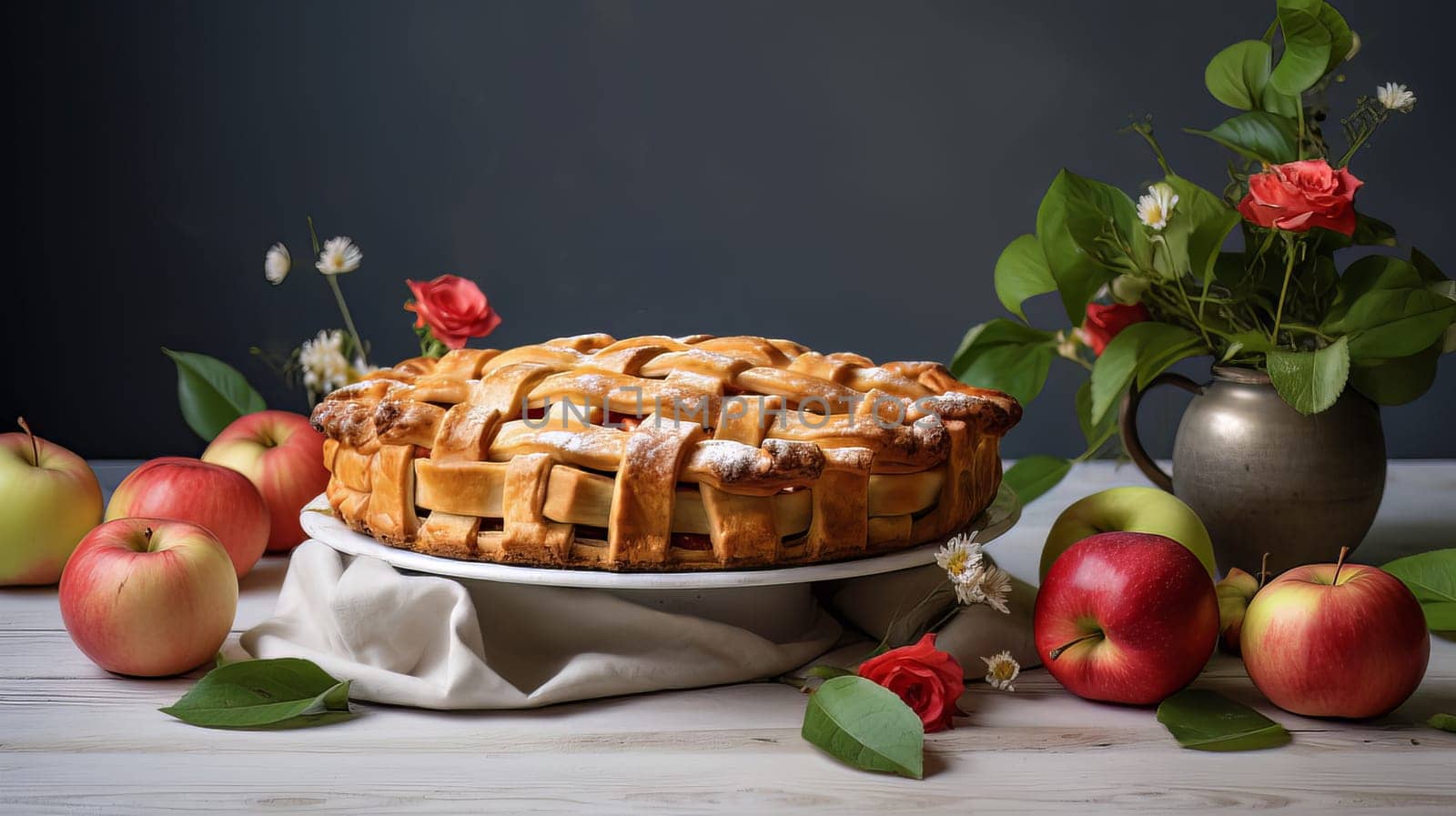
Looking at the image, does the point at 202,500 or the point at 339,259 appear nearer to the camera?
the point at 202,500

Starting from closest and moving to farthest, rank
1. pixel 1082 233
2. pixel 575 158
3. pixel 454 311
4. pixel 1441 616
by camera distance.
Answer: pixel 1441 616 → pixel 1082 233 → pixel 454 311 → pixel 575 158

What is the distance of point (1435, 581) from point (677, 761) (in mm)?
599

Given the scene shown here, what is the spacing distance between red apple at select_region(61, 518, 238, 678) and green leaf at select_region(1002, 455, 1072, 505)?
2.37 ft

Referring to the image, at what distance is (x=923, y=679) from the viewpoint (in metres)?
0.74

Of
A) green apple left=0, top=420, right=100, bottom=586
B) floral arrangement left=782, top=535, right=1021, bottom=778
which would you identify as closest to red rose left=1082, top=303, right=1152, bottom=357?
floral arrangement left=782, top=535, right=1021, bottom=778

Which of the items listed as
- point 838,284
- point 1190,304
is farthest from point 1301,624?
point 838,284

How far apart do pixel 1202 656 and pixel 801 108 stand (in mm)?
1222

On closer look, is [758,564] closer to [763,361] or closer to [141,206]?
[763,361]

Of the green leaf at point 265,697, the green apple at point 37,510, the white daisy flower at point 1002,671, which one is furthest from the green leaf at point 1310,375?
the green apple at point 37,510

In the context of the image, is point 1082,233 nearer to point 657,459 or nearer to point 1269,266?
point 1269,266

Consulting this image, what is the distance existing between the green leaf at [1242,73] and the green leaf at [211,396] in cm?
107

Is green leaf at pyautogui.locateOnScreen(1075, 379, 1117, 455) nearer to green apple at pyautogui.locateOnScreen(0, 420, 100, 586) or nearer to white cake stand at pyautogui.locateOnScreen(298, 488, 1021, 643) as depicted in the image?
white cake stand at pyautogui.locateOnScreen(298, 488, 1021, 643)

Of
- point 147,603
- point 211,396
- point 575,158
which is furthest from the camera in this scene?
point 575,158

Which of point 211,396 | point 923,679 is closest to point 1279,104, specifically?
point 923,679
